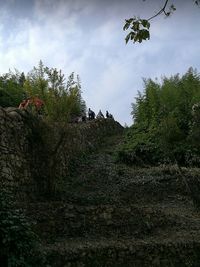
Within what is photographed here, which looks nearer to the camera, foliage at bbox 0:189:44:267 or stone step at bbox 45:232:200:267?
foliage at bbox 0:189:44:267

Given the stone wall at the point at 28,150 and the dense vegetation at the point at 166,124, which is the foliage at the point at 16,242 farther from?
the dense vegetation at the point at 166,124

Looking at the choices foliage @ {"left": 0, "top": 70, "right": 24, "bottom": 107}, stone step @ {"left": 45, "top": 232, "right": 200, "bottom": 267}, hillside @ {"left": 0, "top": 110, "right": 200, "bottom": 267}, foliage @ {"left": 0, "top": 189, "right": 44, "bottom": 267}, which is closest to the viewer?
foliage @ {"left": 0, "top": 189, "right": 44, "bottom": 267}

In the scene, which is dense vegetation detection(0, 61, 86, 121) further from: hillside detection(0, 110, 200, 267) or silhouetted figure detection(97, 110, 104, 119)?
silhouetted figure detection(97, 110, 104, 119)

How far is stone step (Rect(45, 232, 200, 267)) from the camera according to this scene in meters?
10.1

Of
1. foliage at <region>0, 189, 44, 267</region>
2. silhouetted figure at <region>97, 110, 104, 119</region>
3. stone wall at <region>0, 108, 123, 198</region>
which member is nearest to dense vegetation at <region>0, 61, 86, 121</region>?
stone wall at <region>0, 108, 123, 198</region>

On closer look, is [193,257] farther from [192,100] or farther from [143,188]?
[192,100]

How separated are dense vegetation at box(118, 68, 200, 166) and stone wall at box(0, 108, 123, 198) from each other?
3.19 metres

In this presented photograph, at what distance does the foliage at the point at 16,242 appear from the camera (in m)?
7.77

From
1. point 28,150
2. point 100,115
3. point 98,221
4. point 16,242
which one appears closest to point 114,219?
point 98,221

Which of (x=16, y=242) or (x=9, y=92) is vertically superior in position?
(x=9, y=92)

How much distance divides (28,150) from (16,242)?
21.7ft

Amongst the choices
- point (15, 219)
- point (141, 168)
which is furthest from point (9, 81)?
point (15, 219)

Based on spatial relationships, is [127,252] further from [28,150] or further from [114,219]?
[28,150]

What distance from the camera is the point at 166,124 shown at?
16016 mm
